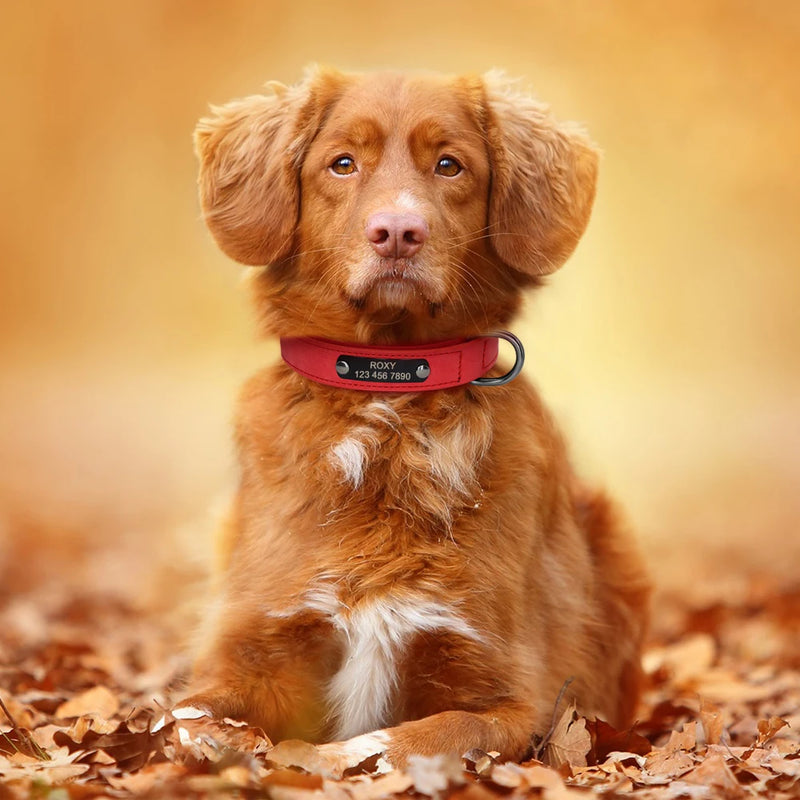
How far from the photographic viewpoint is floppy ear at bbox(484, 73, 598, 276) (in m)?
4.03

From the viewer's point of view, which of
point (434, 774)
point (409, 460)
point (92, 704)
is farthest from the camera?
point (92, 704)

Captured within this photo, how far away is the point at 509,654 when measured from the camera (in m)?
3.65

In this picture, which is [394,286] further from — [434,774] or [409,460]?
[434,774]

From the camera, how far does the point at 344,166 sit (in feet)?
12.7

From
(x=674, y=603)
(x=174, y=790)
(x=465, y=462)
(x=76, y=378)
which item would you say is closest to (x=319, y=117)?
(x=465, y=462)

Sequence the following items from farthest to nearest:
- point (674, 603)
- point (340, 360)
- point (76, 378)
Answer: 1. point (76, 378)
2. point (674, 603)
3. point (340, 360)

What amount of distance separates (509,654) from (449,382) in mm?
877

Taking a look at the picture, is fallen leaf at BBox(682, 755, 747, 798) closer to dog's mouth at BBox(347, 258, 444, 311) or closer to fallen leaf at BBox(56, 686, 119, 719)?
dog's mouth at BBox(347, 258, 444, 311)

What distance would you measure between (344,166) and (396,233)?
0.48 meters

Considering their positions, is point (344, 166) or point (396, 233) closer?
point (396, 233)

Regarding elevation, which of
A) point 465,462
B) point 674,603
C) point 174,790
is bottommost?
point 674,603

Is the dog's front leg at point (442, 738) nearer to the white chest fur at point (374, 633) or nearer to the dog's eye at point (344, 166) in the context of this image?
the white chest fur at point (374, 633)

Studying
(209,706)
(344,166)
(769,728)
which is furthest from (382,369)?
(769,728)

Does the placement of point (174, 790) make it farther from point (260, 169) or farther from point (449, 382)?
point (260, 169)
